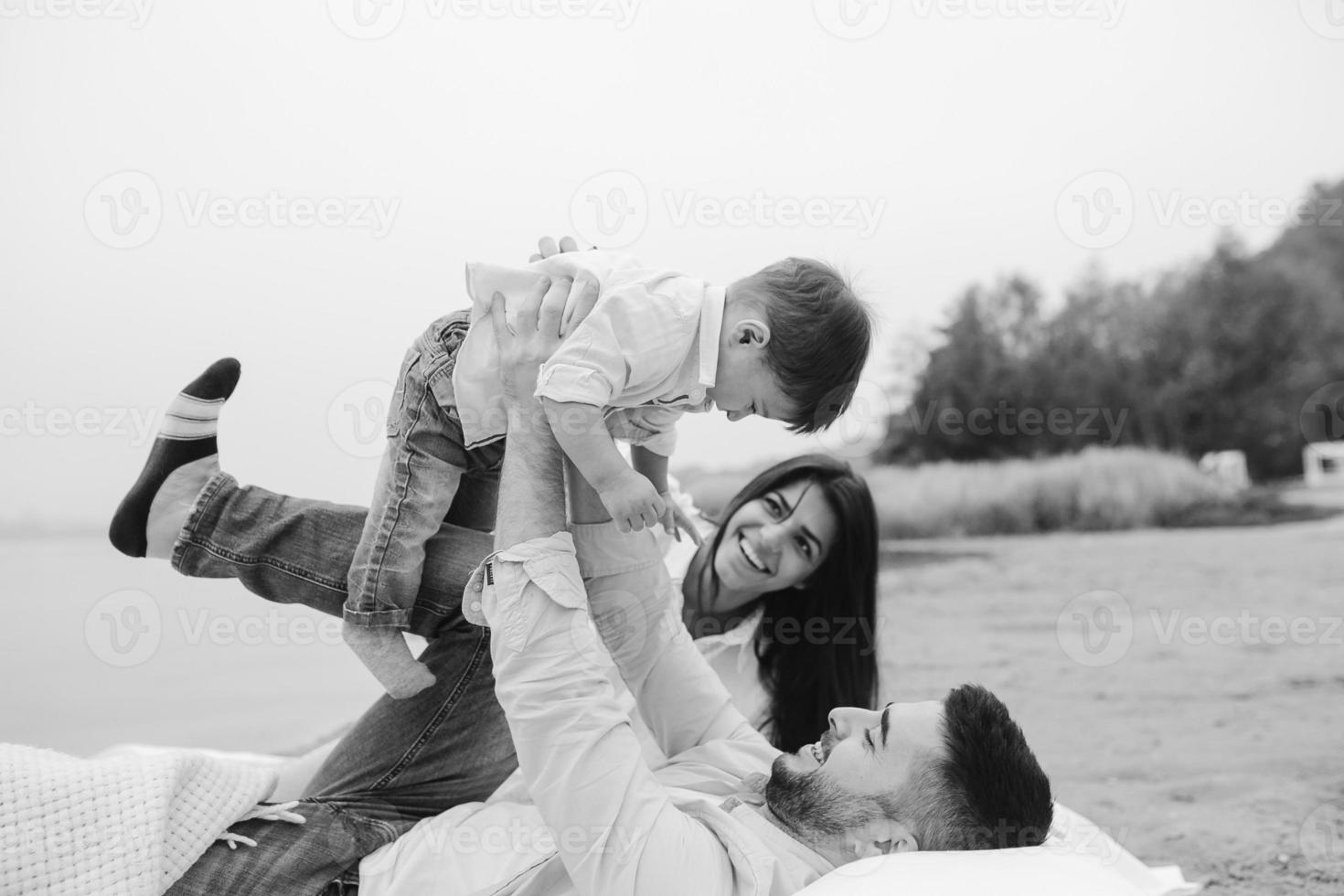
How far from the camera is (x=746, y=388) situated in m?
1.21

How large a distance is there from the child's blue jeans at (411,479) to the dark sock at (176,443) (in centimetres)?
27

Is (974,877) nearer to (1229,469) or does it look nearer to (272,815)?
(272,815)

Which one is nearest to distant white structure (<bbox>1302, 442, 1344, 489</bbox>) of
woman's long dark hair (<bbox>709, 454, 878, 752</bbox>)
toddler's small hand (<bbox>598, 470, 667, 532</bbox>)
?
woman's long dark hair (<bbox>709, 454, 878, 752</bbox>)

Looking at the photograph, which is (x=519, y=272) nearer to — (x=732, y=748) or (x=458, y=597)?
(x=458, y=597)

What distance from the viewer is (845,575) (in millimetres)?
1719

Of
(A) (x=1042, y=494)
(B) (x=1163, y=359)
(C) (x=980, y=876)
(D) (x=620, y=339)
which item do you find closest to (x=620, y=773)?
(C) (x=980, y=876)

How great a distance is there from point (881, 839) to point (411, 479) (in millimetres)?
671

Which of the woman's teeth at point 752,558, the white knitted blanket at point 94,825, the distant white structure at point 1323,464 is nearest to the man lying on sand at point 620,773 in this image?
the white knitted blanket at point 94,825

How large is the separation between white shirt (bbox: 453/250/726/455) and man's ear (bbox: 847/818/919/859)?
52 centimetres

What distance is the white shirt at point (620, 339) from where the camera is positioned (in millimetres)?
1087

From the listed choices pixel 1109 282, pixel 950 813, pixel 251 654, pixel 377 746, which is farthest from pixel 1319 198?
pixel 251 654

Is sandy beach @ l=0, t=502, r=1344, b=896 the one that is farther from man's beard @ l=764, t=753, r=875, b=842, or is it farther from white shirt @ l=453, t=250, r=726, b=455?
white shirt @ l=453, t=250, r=726, b=455

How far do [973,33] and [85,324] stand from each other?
3.39 metres

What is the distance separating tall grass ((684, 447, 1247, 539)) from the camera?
391 centimetres
